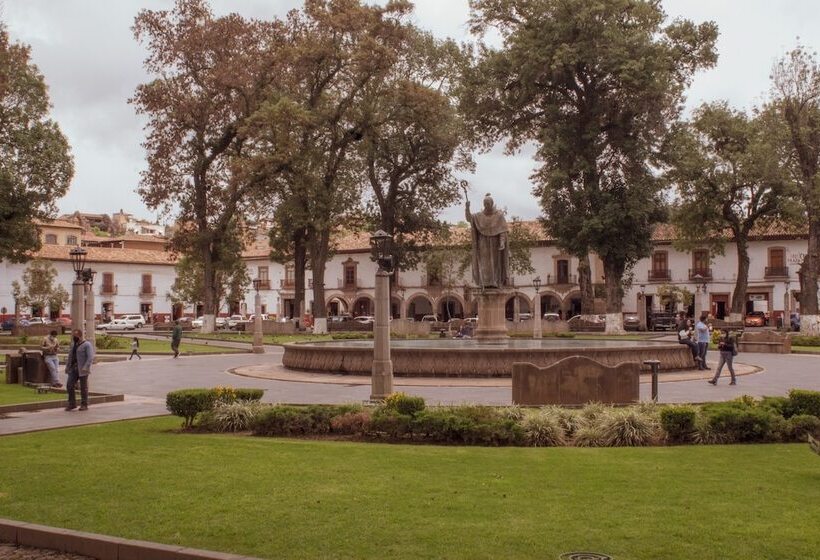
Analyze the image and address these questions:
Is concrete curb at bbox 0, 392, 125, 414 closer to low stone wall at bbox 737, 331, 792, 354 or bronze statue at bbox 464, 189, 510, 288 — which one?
bronze statue at bbox 464, 189, 510, 288

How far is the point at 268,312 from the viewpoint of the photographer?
79.2 metres

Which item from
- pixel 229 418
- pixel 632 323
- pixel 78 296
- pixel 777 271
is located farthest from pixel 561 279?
pixel 229 418

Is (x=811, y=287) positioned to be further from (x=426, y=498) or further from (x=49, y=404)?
(x=426, y=498)

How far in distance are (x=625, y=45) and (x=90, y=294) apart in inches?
969

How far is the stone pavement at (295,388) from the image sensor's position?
14.6 m

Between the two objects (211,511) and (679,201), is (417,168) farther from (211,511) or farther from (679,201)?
(211,511)

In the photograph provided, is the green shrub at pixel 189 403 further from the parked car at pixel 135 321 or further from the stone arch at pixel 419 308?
the stone arch at pixel 419 308

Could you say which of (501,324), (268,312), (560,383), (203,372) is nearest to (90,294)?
(203,372)

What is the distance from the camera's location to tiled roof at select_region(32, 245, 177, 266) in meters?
70.9

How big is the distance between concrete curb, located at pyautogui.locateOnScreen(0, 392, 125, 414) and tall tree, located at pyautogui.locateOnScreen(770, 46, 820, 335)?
111ft

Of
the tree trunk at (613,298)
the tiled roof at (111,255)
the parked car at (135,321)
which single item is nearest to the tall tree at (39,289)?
the tiled roof at (111,255)

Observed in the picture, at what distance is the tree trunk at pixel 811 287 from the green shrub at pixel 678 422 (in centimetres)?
3346

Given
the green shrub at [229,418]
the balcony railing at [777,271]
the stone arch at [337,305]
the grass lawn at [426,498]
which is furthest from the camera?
the stone arch at [337,305]

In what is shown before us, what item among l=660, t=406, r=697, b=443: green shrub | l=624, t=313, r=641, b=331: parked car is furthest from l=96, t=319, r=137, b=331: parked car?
l=660, t=406, r=697, b=443: green shrub
